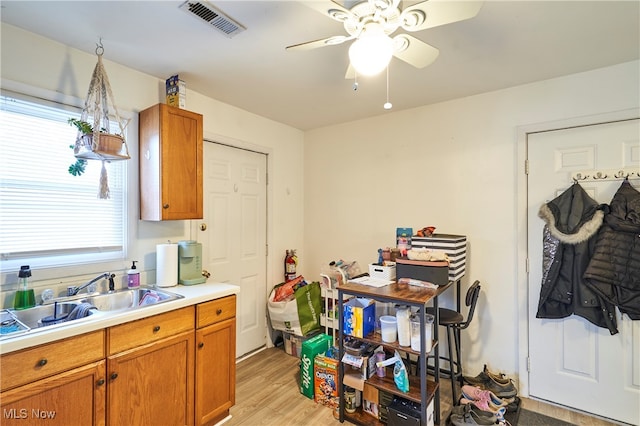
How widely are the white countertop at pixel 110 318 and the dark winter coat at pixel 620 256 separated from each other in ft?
8.15

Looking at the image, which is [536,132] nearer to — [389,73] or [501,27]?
[501,27]

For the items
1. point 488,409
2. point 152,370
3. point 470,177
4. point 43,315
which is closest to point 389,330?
point 488,409

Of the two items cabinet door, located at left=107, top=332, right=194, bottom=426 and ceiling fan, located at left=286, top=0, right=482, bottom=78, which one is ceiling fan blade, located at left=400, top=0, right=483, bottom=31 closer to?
ceiling fan, located at left=286, top=0, right=482, bottom=78

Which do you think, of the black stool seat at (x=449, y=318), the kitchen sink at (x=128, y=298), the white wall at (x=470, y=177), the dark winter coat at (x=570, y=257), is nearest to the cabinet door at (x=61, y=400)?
the kitchen sink at (x=128, y=298)

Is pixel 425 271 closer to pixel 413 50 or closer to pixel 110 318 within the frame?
pixel 413 50

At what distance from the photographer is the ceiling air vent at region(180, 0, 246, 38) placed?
1520 millimetres

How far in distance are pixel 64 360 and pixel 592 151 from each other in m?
3.43

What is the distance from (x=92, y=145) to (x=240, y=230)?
1.53 metres

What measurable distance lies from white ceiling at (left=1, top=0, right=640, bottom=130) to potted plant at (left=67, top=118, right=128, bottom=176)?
1.82 feet

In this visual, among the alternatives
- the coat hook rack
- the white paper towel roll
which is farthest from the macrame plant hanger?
the coat hook rack

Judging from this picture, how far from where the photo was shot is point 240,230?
10.1 ft

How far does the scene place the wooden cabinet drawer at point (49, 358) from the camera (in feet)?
4.12

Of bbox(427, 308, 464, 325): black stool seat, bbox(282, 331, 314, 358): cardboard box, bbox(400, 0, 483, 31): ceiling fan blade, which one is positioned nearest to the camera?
bbox(400, 0, 483, 31): ceiling fan blade

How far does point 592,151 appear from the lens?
2.22 metres
